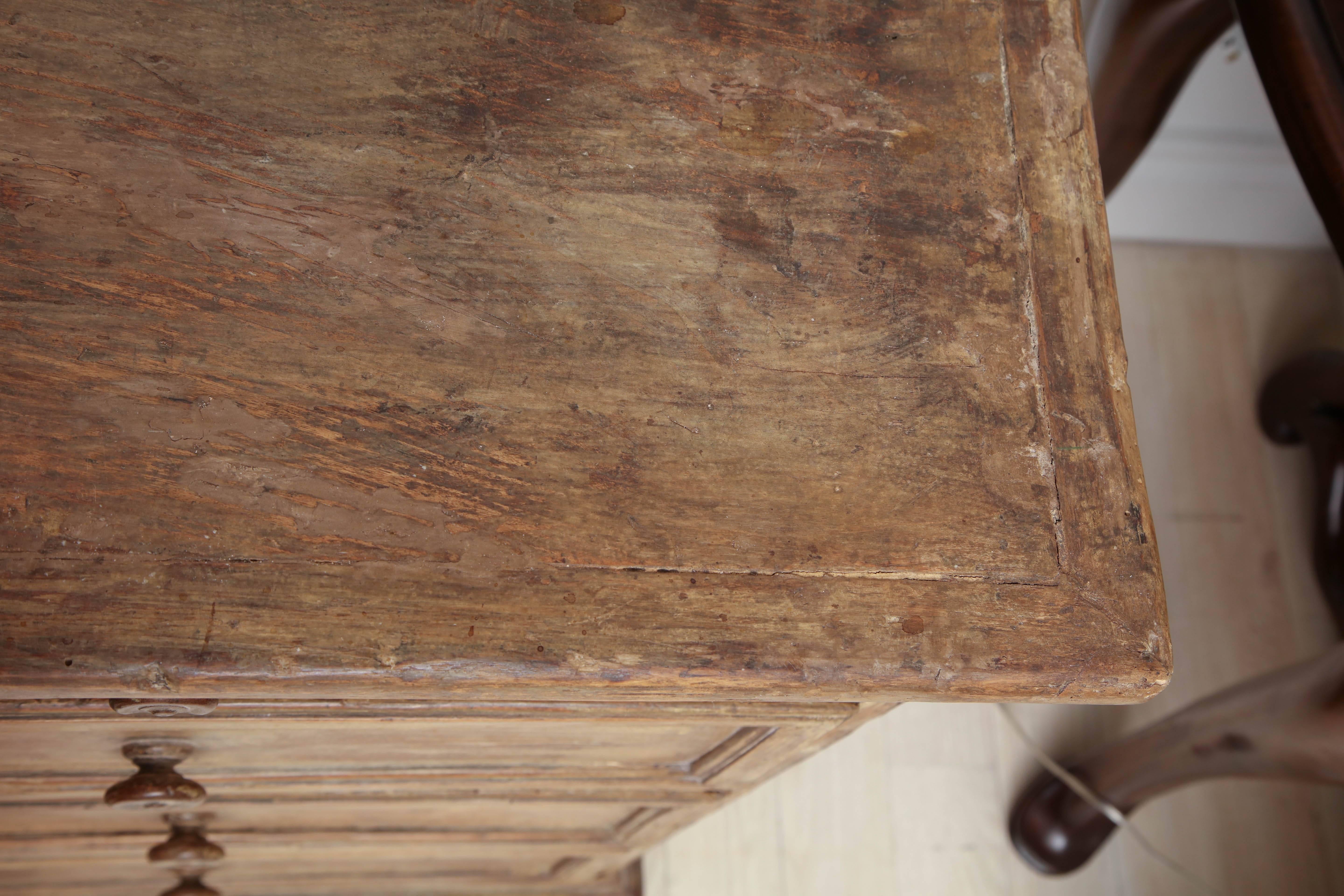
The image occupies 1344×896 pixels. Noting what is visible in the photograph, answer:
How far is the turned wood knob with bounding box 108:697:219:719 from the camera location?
1.62 feet

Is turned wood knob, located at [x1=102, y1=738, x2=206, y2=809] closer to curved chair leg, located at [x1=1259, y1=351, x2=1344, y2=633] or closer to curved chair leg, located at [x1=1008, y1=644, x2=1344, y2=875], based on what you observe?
curved chair leg, located at [x1=1008, y1=644, x2=1344, y2=875]

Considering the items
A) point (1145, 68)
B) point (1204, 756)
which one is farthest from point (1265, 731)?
point (1145, 68)

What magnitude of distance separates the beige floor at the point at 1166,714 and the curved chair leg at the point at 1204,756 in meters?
0.07

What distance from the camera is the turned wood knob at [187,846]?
28.5 inches

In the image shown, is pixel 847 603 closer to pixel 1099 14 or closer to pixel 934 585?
pixel 934 585

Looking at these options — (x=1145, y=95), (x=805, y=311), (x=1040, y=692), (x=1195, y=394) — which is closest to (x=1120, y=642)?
(x=1040, y=692)

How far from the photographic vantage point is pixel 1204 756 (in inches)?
39.1

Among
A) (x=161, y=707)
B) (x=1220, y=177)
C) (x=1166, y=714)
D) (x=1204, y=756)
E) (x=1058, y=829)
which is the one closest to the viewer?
(x=161, y=707)

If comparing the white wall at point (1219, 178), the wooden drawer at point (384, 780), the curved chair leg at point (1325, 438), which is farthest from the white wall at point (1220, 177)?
the wooden drawer at point (384, 780)

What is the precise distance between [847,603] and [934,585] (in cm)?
5

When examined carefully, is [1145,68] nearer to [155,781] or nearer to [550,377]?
[550,377]

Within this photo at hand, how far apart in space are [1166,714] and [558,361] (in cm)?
125

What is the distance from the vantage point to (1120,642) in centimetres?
53

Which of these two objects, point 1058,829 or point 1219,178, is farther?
point 1219,178
